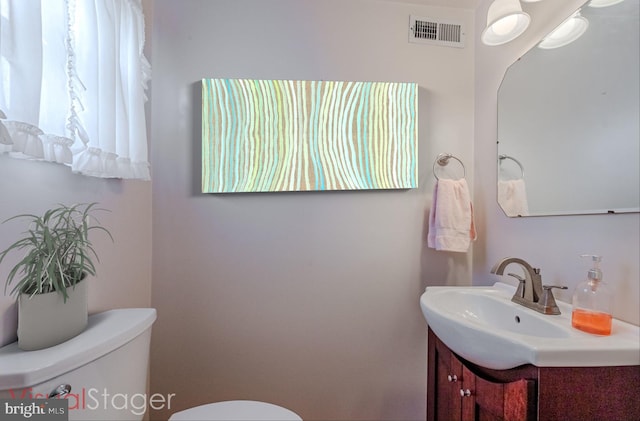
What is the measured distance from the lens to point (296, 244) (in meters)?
1.35

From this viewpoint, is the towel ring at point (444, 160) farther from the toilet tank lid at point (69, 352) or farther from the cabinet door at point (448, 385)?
the toilet tank lid at point (69, 352)

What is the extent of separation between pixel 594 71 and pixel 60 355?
1675mm

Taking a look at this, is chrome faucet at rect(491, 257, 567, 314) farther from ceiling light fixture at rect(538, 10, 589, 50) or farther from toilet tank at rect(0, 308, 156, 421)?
toilet tank at rect(0, 308, 156, 421)

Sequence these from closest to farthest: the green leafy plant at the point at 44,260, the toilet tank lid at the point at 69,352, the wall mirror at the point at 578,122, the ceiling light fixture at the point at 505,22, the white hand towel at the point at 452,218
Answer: the toilet tank lid at the point at 69,352, the green leafy plant at the point at 44,260, the wall mirror at the point at 578,122, the ceiling light fixture at the point at 505,22, the white hand towel at the point at 452,218

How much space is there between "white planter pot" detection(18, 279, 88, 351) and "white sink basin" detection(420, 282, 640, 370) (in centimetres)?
106

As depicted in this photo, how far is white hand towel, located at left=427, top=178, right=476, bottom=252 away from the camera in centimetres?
127

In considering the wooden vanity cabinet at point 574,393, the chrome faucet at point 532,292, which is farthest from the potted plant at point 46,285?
the chrome faucet at point 532,292

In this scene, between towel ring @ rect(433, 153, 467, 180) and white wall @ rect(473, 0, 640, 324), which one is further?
towel ring @ rect(433, 153, 467, 180)

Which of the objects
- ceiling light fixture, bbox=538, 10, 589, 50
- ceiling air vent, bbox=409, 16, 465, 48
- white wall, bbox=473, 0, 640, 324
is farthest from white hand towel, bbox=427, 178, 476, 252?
ceiling air vent, bbox=409, 16, 465, 48

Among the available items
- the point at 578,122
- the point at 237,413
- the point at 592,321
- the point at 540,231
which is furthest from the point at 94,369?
the point at 578,122

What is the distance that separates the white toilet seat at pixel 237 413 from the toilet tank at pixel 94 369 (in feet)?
0.51

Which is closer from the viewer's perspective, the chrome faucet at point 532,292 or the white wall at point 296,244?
the chrome faucet at point 532,292

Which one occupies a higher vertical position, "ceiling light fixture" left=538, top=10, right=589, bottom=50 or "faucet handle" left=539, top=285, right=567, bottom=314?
"ceiling light fixture" left=538, top=10, right=589, bottom=50

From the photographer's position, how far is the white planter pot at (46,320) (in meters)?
0.64
